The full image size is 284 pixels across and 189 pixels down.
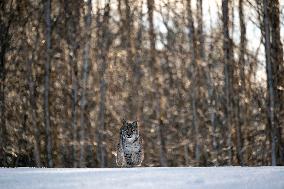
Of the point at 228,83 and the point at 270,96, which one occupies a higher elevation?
the point at 228,83

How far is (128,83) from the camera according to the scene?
17.0m

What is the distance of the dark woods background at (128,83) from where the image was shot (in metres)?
12.5

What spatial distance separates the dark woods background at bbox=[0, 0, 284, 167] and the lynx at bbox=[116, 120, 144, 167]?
4016mm

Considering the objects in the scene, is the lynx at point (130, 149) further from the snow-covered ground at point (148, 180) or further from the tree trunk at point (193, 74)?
the tree trunk at point (193, 74)

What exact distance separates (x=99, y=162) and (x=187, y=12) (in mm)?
5064

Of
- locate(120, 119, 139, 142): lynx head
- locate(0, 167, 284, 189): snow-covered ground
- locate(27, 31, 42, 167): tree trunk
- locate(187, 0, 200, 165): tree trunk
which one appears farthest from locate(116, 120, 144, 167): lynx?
locate(187, 0, 200, 165): tree trunk

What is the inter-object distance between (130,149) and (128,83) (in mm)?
9570

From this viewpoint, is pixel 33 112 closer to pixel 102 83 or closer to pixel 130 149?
pixel 102 83

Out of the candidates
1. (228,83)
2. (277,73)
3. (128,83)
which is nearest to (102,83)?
(128,83)

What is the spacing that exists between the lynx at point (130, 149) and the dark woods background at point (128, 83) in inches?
158

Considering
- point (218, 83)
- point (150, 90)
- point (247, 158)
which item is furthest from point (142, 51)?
point (247, 158)

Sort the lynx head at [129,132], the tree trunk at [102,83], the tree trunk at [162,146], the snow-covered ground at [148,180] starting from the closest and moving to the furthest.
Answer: the snow-covered ground at [148,180] < the lynx head at [129,132] < the tree trunk at [102,83] < the tree trunk at [162,146]

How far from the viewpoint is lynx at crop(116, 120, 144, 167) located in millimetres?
7352

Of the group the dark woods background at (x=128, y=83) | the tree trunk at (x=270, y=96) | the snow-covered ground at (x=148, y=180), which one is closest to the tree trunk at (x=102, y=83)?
the dark woods background at (x=128, y=83)
